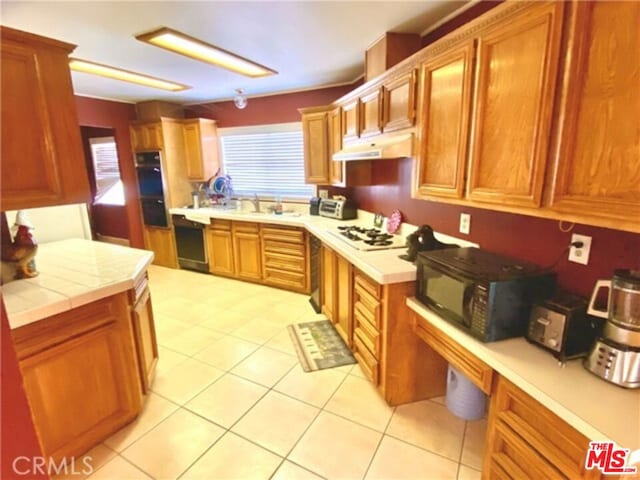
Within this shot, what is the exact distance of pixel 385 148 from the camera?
88.7 inches

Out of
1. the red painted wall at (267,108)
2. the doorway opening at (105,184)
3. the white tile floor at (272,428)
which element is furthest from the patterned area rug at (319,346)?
the doorway opening at (105,184)

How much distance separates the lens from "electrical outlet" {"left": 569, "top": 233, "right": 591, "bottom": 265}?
1396mm

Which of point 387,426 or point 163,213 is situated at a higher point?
point 163,213

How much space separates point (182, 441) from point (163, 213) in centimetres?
381

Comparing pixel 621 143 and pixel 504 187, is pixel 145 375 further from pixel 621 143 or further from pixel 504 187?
pixel 621 143

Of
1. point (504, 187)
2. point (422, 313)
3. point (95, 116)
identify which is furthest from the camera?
point (95, 116)

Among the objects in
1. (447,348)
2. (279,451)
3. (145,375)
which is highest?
(447,348)

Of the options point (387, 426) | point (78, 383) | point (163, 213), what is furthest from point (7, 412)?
point (163, 213)

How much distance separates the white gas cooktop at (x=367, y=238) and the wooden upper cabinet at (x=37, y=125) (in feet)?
6.10

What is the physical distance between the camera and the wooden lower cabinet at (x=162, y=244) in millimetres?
5027

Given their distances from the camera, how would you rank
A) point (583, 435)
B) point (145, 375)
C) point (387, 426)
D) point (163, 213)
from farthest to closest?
point (163, 213), point (145, 375), point (387, 426), point (583, 435)

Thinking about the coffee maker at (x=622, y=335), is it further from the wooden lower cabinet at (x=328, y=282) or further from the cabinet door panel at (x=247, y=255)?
the cabinet door panel at (x=247, y=255)

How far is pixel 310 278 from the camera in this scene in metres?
3.90

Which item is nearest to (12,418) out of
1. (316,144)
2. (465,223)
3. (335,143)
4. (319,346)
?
(465,223)
